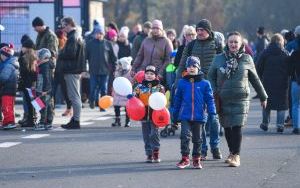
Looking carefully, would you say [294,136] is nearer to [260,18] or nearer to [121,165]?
[121,165]

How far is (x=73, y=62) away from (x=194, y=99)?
6.47m

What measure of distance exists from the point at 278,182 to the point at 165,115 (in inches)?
92.0

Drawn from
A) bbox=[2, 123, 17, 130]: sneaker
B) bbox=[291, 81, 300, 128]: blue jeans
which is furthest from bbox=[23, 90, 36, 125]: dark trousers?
bbox=[291, 81, 300, 128]: blue jeans

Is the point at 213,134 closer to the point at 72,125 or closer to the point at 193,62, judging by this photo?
the point at 193,62

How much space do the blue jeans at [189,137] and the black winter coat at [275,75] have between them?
19.4 feet

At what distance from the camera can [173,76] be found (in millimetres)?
19047

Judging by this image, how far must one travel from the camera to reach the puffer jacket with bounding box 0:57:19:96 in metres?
20.5

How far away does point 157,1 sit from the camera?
6662 cm

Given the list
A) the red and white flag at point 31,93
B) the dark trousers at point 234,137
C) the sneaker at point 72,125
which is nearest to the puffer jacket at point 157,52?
the sneaker at point 72,125

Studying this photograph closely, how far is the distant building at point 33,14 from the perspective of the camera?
2658cm

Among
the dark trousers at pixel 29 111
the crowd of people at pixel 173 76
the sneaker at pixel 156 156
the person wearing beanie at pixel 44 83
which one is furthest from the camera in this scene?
the dark trousers at pixel 29 111

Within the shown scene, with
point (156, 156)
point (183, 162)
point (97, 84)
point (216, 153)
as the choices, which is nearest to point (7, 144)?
point (156, 156)

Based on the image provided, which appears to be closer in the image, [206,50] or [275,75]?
[206,50]

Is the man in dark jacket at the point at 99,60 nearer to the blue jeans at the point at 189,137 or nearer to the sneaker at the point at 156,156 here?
the sneaker at the point at 156,156
